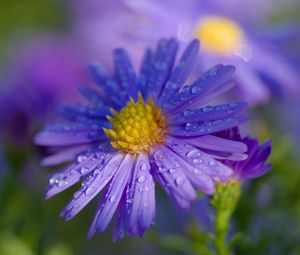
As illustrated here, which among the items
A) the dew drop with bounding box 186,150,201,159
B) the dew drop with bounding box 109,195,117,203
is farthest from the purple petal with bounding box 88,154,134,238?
the dew drop with bounding box 186,150,201,159

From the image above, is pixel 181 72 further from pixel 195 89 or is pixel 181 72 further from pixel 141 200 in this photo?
pixel 141 200

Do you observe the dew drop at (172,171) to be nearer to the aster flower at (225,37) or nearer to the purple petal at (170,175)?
the purple petal at (170,175)

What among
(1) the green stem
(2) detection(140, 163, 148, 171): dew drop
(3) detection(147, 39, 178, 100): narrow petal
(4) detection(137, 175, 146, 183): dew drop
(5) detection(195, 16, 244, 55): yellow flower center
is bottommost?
(1) the green stem

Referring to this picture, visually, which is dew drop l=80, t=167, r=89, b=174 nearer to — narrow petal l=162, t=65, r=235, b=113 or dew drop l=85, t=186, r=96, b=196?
dew drop l=85, t=186, r=96, b=196

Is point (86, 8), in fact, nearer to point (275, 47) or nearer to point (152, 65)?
point (275, 47)

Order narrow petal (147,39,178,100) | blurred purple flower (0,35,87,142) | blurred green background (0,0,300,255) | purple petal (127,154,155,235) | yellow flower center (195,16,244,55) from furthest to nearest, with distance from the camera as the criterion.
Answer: yellow flower center (195,16,244,55) < blurred purple flower (0,35,87,142) < blurred green background (0,0,300,255) < narrow petal (147,39,178,100) < purple petal (127,154,155,235)

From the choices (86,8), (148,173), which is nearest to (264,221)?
(148,173)

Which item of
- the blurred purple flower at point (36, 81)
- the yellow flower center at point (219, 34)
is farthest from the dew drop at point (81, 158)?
the yellow flower center at point (219, 34)
